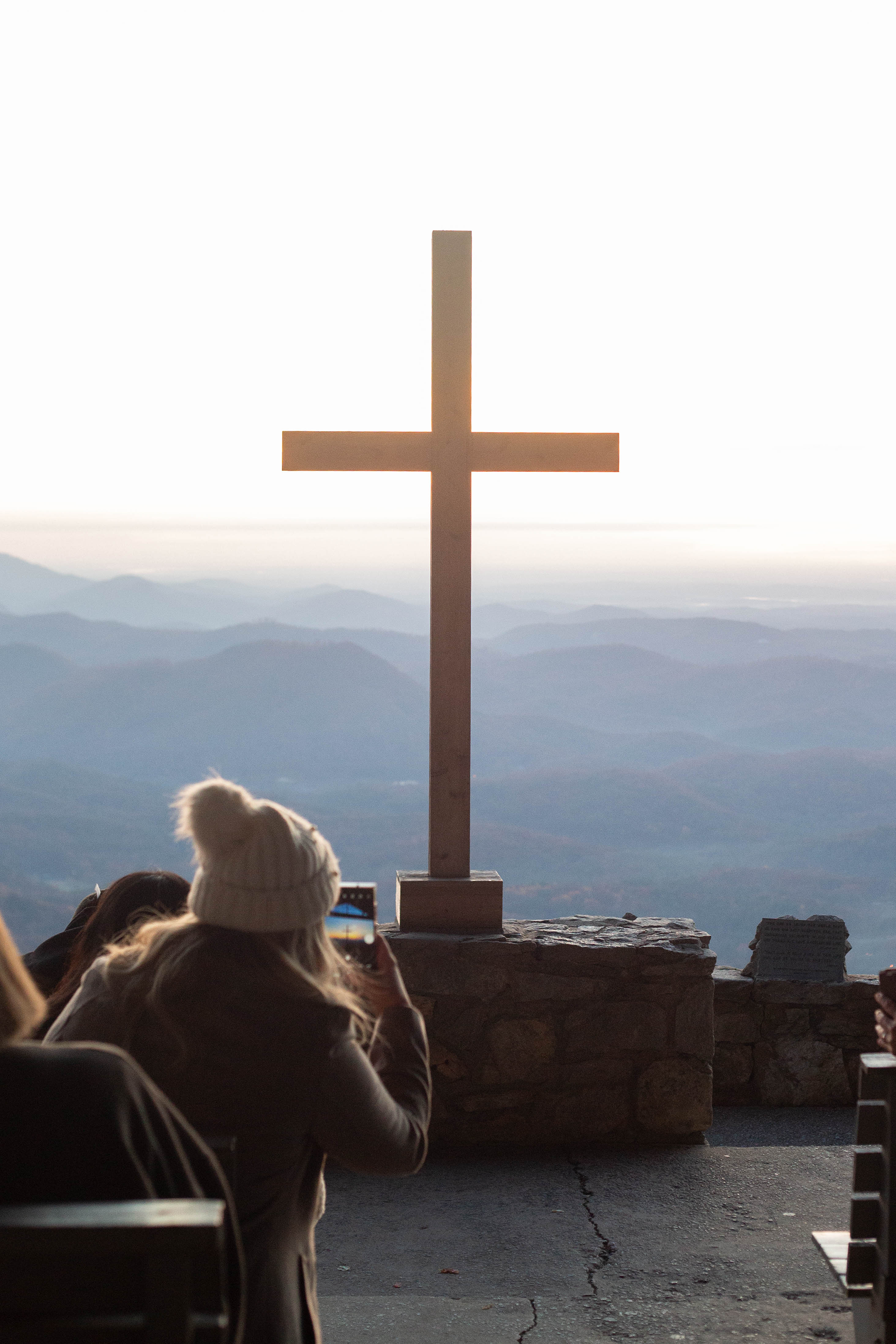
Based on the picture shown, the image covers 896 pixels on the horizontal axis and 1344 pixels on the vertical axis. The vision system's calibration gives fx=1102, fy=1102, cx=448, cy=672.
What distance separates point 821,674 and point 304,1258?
94.0 m

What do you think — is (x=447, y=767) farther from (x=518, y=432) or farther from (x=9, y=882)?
(x=9, y=882)

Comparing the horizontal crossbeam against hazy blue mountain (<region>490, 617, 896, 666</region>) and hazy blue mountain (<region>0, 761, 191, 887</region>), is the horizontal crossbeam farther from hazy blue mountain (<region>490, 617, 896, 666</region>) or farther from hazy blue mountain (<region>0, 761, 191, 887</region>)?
hazy blue mountain (<region>490, 617, 896, 666</region>)

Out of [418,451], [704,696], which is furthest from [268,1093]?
[704,696]

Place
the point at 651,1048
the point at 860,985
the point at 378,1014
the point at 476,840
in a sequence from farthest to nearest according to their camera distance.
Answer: the point at 476,840 → the point at 860,985 → the point at 651,1048 → the point at 378,1014

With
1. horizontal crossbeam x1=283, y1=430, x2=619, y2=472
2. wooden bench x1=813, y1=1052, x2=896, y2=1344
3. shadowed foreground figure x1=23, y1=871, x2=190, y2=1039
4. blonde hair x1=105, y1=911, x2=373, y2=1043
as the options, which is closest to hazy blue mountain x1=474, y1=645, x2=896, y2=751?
horizontal crossbeam x1=283, y1=430, x2=619, y2=472

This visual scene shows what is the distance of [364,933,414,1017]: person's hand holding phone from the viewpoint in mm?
1843

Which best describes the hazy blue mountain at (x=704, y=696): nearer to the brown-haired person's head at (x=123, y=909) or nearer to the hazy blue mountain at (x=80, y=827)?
the hazy blue mountain at (x=80, y=827)

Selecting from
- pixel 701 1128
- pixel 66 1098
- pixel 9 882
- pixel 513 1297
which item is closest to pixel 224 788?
pixel 66 1098

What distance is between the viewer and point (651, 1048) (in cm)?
416

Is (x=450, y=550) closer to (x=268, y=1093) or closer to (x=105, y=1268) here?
(x=268, y=1093)

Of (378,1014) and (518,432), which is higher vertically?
(518,432)

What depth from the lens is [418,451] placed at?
429 cm

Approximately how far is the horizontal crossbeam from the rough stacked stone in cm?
182

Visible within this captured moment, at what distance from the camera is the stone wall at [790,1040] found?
5.38m
